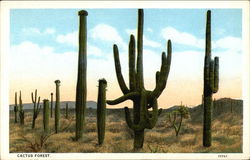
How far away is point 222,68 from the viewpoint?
1003cm

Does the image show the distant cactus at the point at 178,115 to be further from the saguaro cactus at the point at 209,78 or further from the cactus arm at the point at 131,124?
the cactus arm at the point at 131,124

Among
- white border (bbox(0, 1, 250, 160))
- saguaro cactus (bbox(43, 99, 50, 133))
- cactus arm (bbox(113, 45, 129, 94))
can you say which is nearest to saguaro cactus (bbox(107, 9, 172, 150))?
cactus arm (bbox(113, 45, 129, 94))

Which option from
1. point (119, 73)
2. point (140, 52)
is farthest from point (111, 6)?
point (119, 73)

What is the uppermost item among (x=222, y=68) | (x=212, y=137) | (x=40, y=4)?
(x=40, y=4)

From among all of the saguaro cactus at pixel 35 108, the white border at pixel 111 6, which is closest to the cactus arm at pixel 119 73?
the white border at pixel 111 6

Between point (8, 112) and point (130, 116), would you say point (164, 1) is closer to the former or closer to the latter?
point (130, 116)

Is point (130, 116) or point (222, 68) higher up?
point (222, 68)

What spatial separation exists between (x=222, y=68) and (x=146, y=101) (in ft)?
3.87

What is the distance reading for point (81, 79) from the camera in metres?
9.96

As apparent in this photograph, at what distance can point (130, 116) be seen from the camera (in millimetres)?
9961

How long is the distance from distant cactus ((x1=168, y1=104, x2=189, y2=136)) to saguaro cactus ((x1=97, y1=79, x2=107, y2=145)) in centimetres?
94

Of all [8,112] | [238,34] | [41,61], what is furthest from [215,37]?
[8,112]

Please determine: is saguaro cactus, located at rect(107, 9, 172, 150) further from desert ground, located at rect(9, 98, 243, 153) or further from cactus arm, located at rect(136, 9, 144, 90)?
desert ground, located at rect(9, 98, 243, 153)

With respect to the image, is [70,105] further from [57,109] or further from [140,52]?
[140,52]
